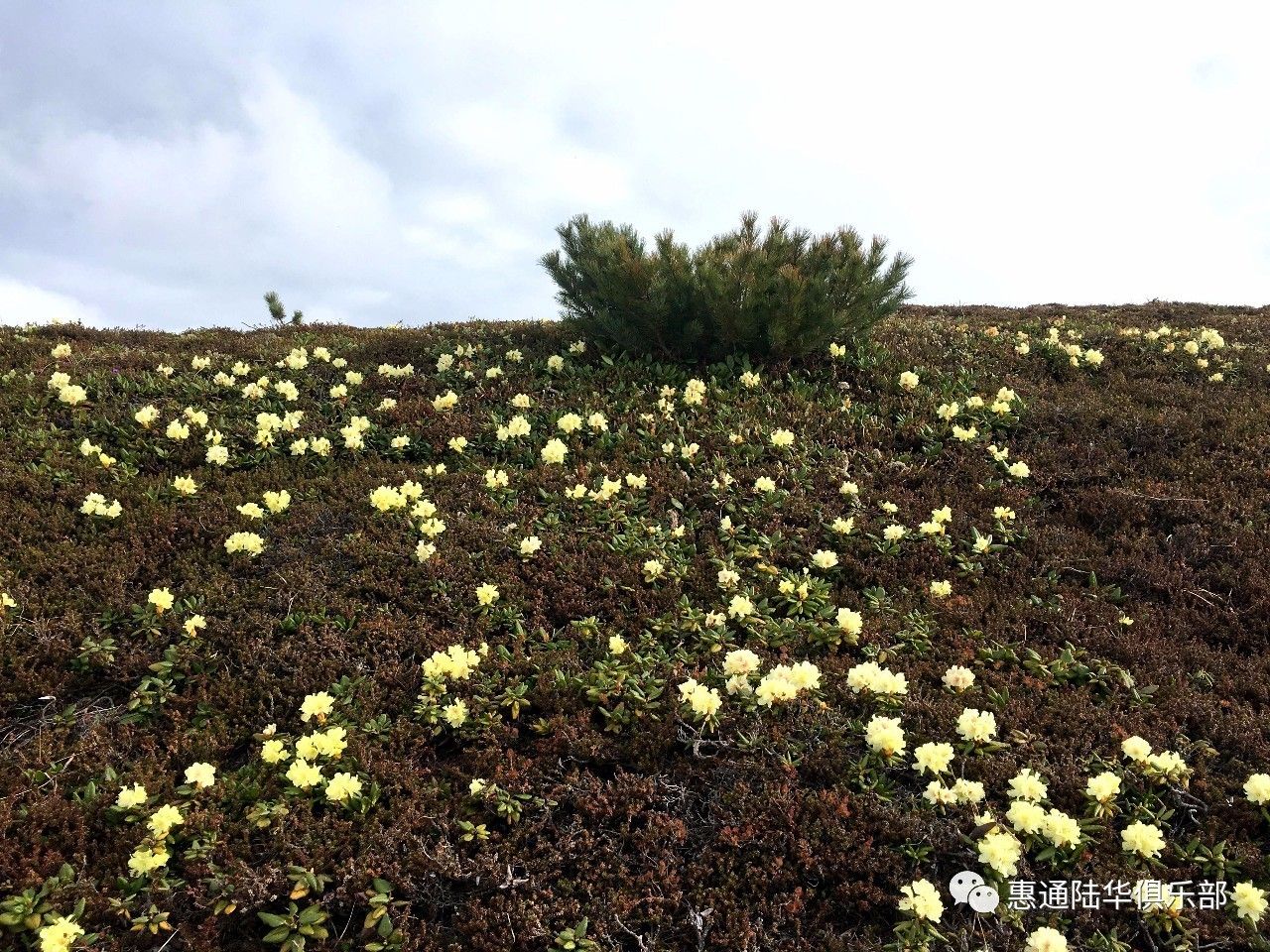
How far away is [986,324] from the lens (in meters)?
12.9

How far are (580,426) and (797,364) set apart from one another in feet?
9.68

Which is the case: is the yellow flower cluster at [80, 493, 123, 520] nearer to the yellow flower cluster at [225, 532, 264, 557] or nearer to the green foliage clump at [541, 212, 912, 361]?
the yellow flower cluster at [225, 532, 264, 557]

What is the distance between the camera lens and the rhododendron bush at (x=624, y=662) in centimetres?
344

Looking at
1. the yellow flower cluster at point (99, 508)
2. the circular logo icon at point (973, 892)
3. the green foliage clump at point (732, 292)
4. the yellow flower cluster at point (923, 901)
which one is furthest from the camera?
the green foliage clump at point (732, 292)

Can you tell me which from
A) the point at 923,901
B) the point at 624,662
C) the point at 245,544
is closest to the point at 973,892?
the point at 923,901

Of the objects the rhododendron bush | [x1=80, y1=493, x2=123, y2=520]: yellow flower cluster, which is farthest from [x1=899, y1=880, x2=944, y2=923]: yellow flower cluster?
[x1=80, y1=493, x2=123, y2=520]: yellow flower cluster

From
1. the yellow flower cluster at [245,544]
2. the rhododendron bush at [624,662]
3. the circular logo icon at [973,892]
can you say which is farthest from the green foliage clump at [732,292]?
the circular logo icon at [973,892]

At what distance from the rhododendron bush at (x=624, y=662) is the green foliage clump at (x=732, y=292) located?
713 mm

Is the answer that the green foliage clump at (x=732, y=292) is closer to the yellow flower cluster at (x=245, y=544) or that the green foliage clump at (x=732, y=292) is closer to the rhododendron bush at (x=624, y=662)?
the rhododendron bush at (x=624, y=662)

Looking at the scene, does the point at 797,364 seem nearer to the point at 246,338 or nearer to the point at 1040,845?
the point at 1040,845

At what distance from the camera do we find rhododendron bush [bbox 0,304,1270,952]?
3.44 m

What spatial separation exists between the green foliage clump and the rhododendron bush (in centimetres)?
71

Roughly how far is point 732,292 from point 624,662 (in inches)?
209

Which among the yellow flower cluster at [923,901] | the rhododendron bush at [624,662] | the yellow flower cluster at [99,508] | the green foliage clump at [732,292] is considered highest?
the green foliage clump at [732,292]
